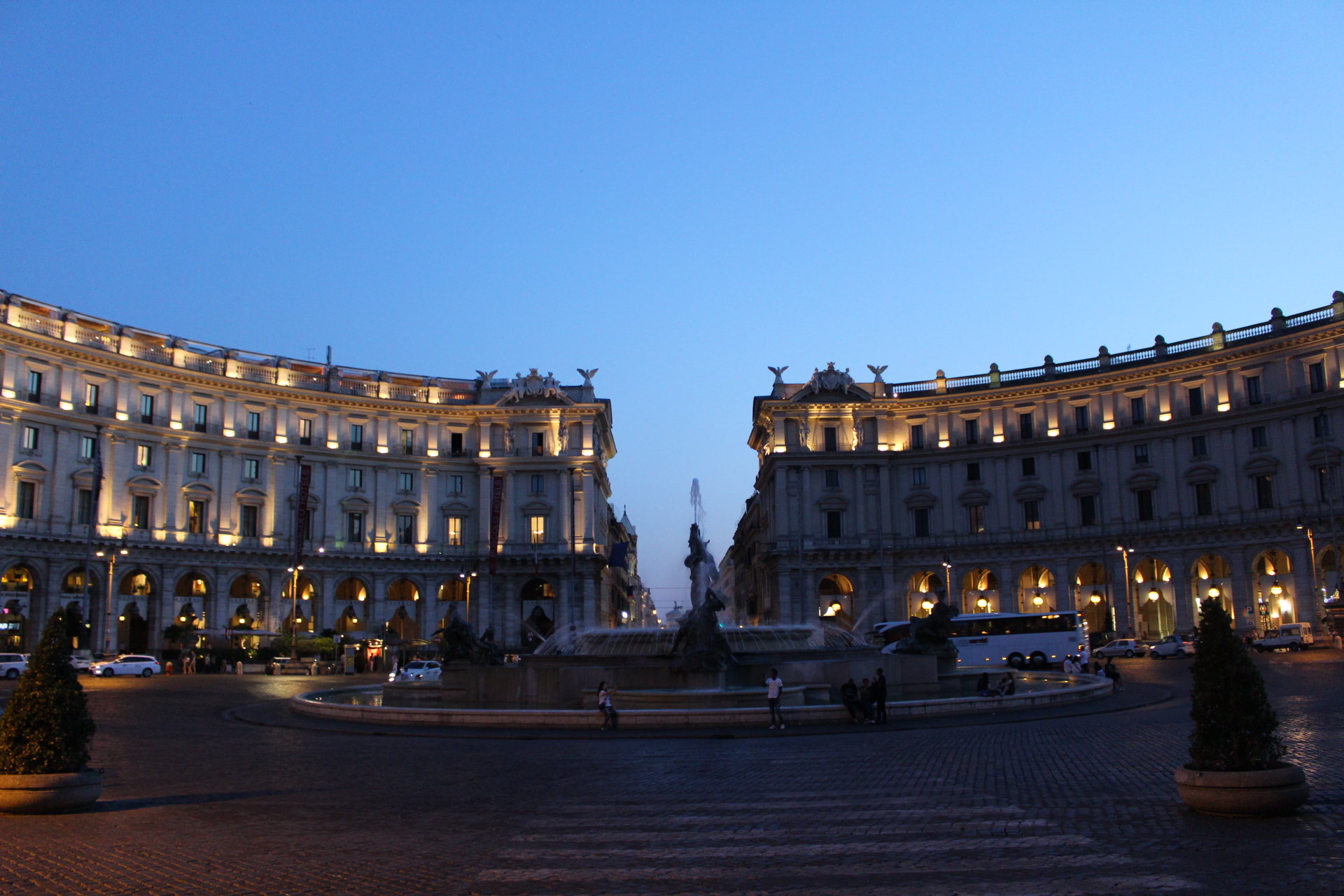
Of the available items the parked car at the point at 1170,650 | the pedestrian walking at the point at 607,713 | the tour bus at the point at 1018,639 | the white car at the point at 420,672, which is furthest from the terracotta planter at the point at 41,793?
the parked car at the point at 1170,650

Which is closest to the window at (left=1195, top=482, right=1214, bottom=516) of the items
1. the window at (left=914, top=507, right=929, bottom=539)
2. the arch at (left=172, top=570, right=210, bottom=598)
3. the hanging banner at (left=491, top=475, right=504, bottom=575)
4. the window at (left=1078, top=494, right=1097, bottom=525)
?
the window at (left=1078, top=494, right=1097, bottom=525)

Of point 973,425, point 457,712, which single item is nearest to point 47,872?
point 457,712

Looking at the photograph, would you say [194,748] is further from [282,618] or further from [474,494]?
[474,494]

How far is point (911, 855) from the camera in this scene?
9.55 meters

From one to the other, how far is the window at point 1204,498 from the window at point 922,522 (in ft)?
58.4

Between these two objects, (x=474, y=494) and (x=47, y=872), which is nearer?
(x=47, y=872)

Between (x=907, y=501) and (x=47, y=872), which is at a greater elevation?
(x=907, y=501)

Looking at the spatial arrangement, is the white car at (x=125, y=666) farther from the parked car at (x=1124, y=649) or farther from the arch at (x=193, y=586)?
the parked car at (x=1124, y=649)

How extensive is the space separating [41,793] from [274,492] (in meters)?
62.8

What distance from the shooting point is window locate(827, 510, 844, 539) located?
78.8 meters

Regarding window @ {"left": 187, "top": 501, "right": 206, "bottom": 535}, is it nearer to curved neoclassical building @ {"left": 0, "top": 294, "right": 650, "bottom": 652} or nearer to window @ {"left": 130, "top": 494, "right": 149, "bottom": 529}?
curved neoclassical building @ {"left": 0, "top": 294, "right": 650, "bottom": 652}

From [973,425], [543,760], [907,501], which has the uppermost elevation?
[973,425]

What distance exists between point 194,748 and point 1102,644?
5500 centimetres

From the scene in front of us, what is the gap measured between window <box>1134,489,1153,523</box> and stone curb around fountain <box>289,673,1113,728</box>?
48011mm
